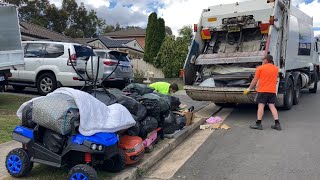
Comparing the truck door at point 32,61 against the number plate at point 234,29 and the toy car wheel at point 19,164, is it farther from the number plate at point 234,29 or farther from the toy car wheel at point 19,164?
the toy car wheel at point 19,164

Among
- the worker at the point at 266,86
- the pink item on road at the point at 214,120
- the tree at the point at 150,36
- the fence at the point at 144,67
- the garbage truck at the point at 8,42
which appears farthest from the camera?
the tree at the point at 150,36

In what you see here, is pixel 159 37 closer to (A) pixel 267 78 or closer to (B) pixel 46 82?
(B) pixel 46 82

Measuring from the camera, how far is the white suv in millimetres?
11516

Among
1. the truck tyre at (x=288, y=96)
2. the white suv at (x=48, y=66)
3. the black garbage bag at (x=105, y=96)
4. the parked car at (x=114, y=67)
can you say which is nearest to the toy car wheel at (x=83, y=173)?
the black garbage bag at (x=105, y=96)

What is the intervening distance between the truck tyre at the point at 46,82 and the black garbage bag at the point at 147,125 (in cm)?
656

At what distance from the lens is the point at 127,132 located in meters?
5.26

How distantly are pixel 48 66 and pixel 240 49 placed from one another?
19.6 feet

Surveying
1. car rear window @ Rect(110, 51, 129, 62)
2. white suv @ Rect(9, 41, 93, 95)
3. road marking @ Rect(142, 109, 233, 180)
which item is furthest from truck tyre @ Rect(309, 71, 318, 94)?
white suv @ Rect(9, 41, 93, 95)

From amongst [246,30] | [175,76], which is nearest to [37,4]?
[175,76]

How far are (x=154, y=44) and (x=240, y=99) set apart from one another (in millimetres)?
15353

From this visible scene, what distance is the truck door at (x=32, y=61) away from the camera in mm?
11930

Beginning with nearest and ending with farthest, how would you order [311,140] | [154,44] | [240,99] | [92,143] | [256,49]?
1. [92,143]
2. [311,140]
3. [240,99]
4. [256,49]
5. [154,44]

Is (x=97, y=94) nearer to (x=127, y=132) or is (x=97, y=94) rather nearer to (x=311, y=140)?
(x=127, y=132)

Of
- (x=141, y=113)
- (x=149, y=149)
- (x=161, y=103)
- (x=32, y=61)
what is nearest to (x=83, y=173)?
(x=141, y=113)
